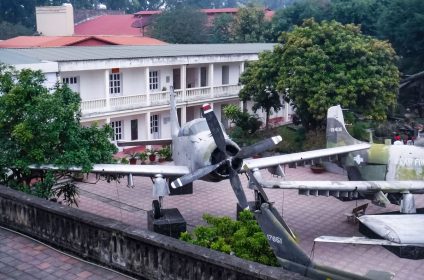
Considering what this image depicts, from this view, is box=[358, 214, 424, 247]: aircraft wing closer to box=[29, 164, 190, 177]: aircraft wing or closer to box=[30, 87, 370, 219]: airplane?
box=[30, 87, 370, 219]: airplane

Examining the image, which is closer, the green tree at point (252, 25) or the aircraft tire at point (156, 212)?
the aircraft tire at point (156, 212)

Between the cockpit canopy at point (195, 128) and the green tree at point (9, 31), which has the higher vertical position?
the green tree at point (9, 31)

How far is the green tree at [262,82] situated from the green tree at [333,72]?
63cm

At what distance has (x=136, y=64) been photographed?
2769cm

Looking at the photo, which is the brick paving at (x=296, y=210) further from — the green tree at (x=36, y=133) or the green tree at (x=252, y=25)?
the green tree at (x=252, y=25)

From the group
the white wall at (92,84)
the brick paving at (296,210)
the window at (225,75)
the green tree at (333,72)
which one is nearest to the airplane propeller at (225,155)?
the brick paving at (296,210)

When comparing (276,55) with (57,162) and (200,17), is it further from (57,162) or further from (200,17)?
(200,17)

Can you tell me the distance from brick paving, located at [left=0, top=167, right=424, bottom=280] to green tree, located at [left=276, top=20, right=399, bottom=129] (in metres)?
4.04

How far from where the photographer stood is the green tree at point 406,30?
36.0m

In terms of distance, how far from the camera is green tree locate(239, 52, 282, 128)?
2723 cm

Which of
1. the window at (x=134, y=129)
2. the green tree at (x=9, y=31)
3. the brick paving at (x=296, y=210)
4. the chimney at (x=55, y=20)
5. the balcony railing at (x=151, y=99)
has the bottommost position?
the brick paving at (x=296, y=210)

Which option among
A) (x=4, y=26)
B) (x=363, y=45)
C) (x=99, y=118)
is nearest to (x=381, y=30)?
(x=363, y=45)

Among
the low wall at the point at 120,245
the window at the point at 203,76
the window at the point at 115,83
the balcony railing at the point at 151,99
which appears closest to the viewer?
the low wall at the point at 120,245

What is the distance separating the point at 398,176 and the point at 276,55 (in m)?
11.8
